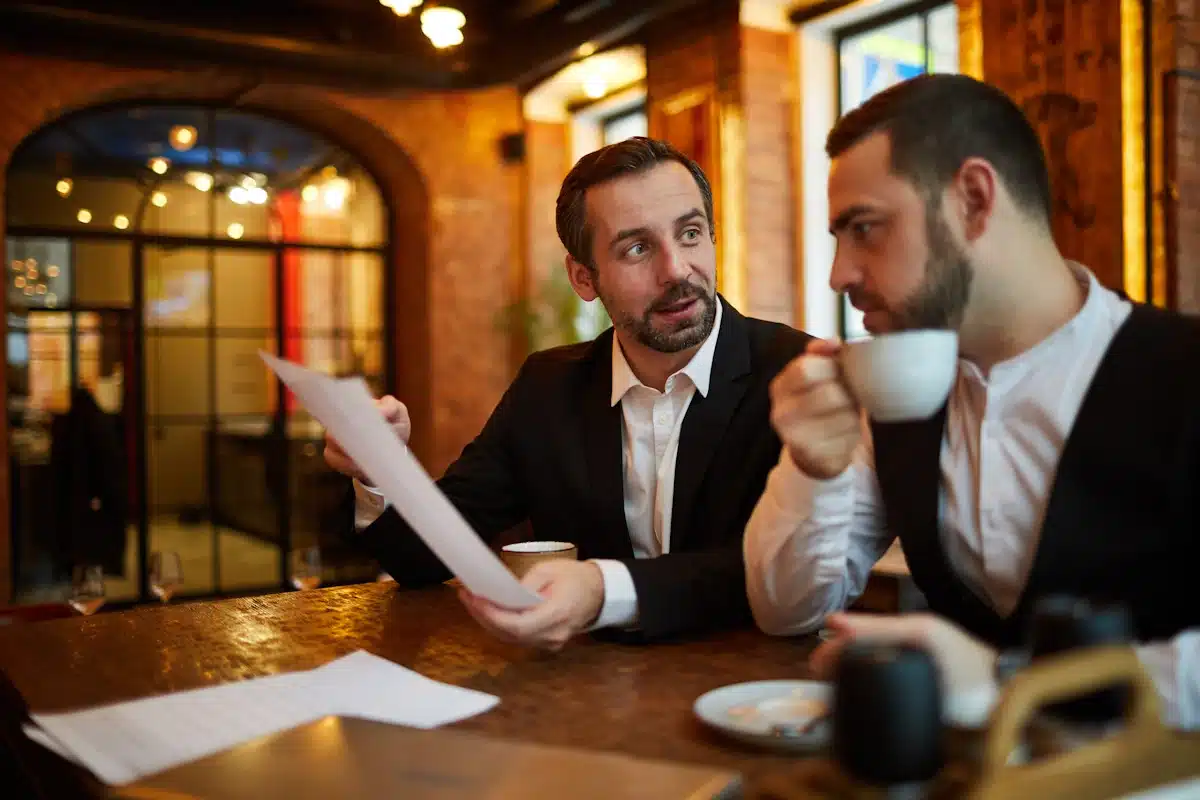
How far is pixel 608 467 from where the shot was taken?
69.4 inches

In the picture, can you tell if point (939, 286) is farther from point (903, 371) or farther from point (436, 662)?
point (436, 662)

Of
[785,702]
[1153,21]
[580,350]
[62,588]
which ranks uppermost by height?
[1153,21]

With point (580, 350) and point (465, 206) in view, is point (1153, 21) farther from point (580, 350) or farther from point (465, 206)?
point (465, 206)

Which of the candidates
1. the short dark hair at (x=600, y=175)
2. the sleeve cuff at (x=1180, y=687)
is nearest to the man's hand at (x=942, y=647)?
the sleeve cuff at (x=1180, y=687)

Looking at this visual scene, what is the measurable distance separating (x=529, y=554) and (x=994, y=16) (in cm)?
360

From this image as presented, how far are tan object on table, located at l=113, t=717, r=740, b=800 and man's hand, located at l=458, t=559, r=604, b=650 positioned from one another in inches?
11.2

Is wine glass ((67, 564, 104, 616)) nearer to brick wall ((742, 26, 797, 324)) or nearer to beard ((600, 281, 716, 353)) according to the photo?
beard ((600, 281, 716, 353))

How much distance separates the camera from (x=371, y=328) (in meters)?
7.52

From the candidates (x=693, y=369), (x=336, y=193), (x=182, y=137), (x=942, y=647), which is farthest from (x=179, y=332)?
(x=942, y=647)

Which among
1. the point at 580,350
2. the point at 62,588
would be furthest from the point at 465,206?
the point at 580,350

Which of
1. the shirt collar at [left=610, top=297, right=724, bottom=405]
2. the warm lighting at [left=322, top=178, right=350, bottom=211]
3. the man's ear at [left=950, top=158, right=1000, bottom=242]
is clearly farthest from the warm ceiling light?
the man's ear at [left=950, top=158, right=1000, bottom=242]

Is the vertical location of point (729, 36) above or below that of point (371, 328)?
above

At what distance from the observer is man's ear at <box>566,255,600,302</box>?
6.76ft

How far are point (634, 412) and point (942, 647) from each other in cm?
112
